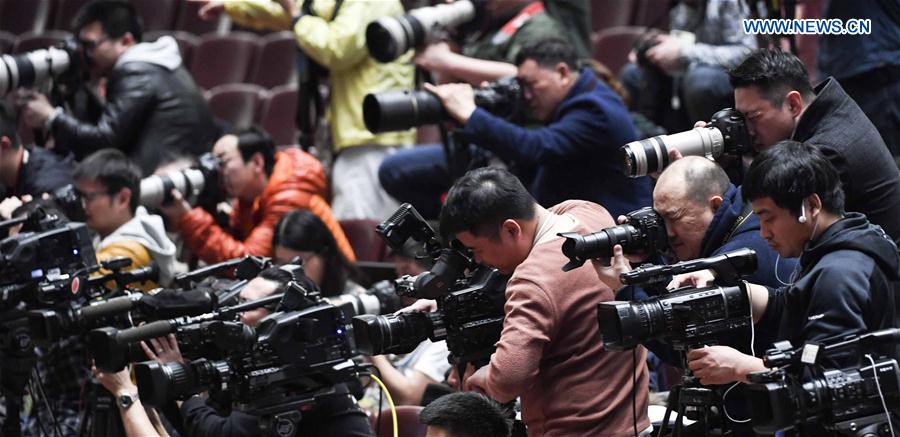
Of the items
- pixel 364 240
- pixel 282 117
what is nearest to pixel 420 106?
pixel 364 240

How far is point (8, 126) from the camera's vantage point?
4.89 meters

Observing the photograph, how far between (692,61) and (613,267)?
1968 millimetres

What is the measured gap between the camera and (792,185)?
2.51 m

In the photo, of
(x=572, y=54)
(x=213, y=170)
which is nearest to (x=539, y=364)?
(x=572, y=54)

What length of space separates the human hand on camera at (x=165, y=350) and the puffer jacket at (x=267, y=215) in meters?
1.23

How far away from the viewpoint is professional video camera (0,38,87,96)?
481cm

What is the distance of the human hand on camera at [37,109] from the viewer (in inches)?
200

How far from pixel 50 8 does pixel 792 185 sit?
659cm

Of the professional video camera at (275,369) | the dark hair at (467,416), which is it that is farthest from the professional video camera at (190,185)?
the dark hair at (467,416)

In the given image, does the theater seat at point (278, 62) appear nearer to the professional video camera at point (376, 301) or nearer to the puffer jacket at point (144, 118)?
the puffer jacket at point (144, 118)

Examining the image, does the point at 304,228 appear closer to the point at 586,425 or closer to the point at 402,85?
the point at 402,85

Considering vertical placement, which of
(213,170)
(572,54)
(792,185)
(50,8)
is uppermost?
(792,185)

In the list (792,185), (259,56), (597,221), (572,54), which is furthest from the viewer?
(259,56)

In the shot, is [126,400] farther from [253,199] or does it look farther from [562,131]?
[253,199]
